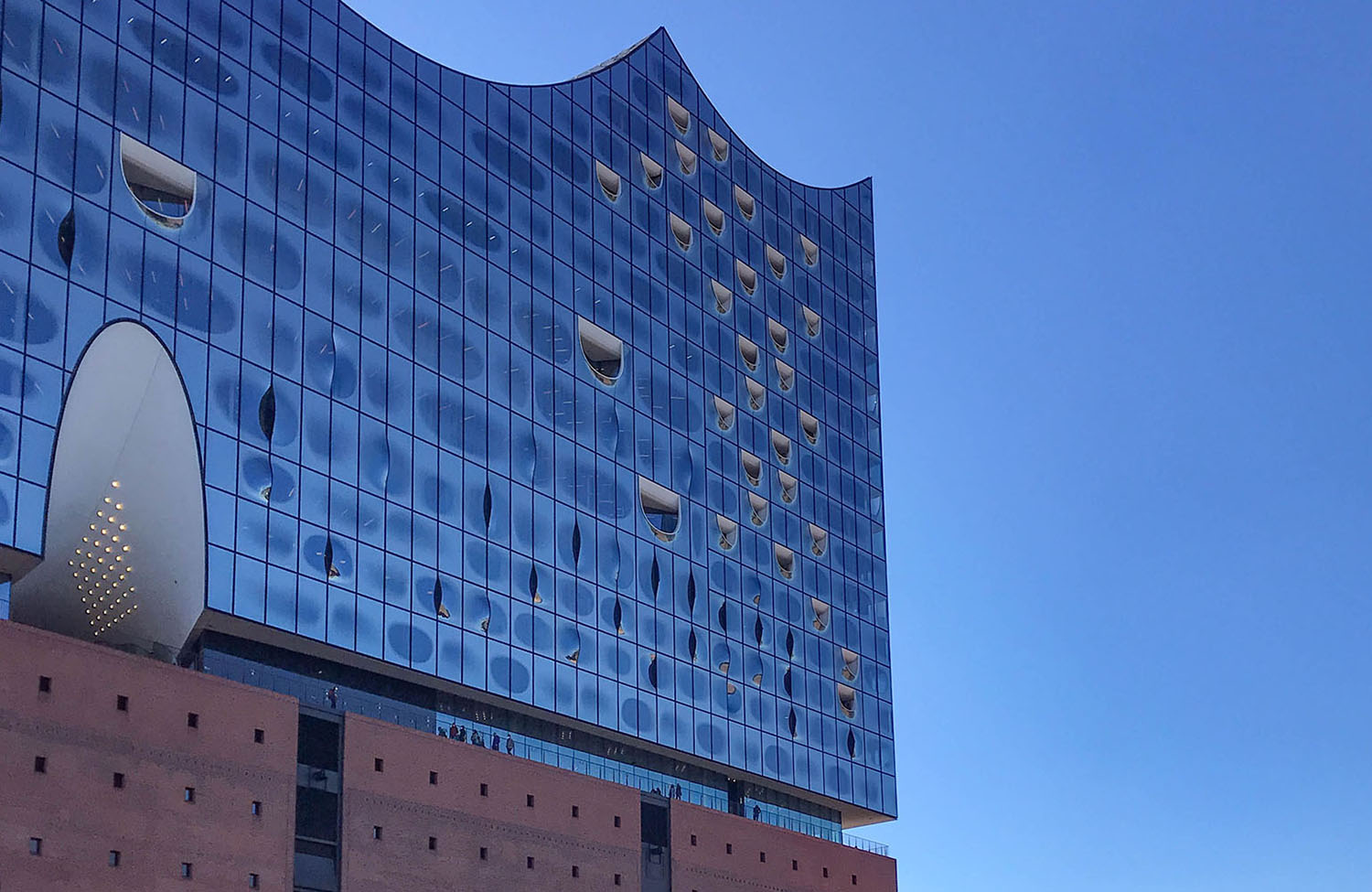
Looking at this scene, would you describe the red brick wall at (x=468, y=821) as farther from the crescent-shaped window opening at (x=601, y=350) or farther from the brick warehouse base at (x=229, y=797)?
the crescent-shaped window opening at (x=601, y=350)

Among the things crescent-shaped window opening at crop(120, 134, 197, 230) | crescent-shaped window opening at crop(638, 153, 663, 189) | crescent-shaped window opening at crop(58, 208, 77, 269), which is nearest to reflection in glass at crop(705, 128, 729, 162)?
crescent-shaped window opening at crop(638, 153, 663, 189)

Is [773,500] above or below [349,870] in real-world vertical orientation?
above

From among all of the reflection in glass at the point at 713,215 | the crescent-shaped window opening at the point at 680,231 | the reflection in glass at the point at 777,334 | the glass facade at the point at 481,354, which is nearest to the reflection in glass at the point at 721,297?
the glass facade at the point at 481,354

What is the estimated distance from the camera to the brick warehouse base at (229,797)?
34469 mm

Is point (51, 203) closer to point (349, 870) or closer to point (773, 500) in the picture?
point (349, 870)

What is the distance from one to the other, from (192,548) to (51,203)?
8.03 meters

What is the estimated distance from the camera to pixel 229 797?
1499 inches

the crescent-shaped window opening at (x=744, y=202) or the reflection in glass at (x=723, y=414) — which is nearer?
the reflection in glass at (x=723, y=414)

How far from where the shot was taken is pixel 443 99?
51312mm

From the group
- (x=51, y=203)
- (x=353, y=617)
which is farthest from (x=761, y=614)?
(x=51, y=203)

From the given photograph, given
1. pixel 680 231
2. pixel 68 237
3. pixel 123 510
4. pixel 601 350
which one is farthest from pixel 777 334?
pixel 68 237

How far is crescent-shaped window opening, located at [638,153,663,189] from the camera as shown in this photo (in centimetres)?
6025

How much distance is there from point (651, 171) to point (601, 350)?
801cm

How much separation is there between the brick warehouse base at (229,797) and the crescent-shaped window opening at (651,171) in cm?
2060
